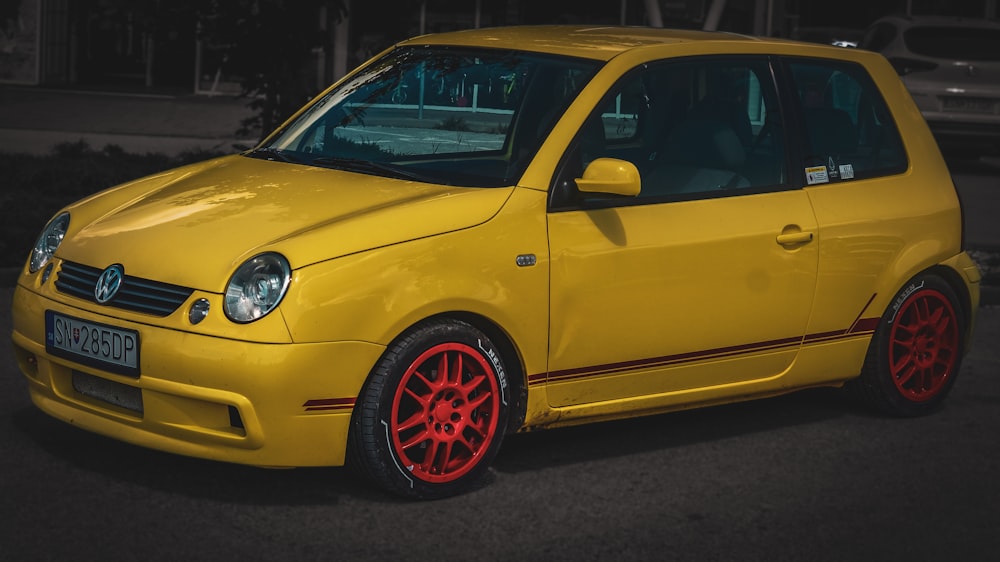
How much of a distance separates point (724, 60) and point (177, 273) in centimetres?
251

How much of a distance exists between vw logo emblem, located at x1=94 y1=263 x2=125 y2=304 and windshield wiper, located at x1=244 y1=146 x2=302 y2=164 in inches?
43.0

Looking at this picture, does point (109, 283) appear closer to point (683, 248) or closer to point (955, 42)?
point (683, 248)

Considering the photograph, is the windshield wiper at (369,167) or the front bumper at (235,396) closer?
the front bumper at (235,396)

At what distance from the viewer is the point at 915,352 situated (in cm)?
741

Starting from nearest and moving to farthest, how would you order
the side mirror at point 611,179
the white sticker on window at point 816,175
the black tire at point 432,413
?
the black tire at point 432,413
the side mirror at point 611,179
the white sticker on window at point 816,175

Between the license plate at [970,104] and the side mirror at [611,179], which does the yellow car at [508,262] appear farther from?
the license plate at [970,104]

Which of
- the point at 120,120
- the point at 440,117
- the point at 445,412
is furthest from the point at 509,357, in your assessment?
the point at 120,120

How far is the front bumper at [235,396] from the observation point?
5.34 m

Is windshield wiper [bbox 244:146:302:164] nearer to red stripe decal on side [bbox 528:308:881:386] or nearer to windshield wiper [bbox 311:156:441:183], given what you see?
windshield wiper [bbox 311:156:441:183]

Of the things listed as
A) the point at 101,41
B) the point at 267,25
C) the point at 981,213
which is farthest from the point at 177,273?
the point at 101,41

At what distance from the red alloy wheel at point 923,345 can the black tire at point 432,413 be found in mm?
2203

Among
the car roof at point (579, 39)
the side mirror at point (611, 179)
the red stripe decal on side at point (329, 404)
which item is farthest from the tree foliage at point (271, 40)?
the red stripe decal on side at point (329, 404)

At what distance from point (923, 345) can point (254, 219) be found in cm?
320

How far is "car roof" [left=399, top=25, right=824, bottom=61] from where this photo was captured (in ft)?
21.7
